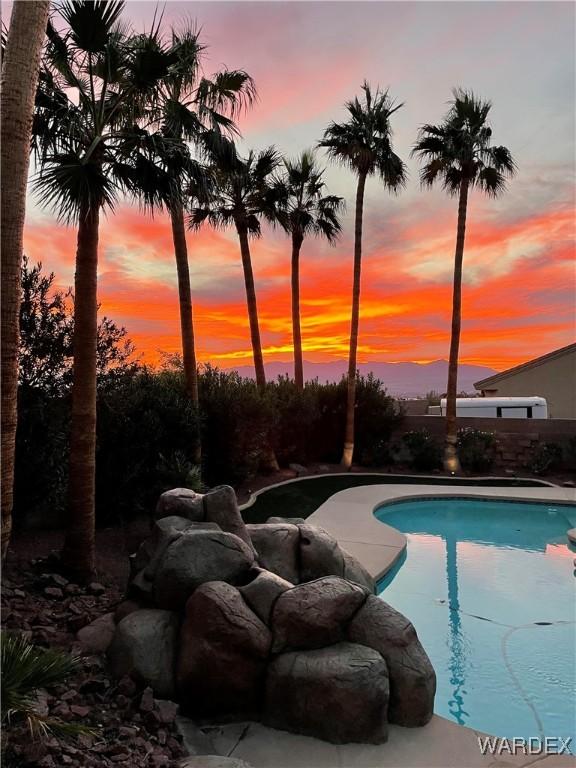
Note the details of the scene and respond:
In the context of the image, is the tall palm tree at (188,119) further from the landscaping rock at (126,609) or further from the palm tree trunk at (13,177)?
the landscaping rock at (126,609)

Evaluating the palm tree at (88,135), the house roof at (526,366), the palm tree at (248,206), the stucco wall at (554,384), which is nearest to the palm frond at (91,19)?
the palm tree at (88,135)

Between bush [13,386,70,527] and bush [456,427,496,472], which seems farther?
bush [456,427,496,472]

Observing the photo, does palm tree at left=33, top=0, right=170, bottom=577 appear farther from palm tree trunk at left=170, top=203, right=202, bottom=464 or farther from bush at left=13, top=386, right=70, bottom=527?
palm tree trunk at left=170, top=203, right=202, bottom=464

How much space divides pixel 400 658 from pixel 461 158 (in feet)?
53.6

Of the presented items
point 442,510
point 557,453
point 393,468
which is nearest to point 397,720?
point 442,510

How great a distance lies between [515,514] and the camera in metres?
13.1

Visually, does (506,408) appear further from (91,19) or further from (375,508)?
(91,19)

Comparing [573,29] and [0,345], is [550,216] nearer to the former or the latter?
[573,29]

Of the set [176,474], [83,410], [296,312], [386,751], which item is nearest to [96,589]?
[83,410]

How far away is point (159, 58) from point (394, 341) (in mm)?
21696

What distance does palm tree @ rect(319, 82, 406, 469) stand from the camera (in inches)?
656

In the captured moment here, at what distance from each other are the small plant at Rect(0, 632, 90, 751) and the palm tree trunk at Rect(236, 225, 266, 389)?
12.6 meters

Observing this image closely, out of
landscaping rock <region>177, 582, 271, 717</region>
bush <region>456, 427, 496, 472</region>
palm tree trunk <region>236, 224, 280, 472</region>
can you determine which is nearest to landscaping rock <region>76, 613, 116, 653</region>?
landscaping rock <region>177, 582, 271, 717</region>

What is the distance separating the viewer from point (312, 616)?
181 inches
